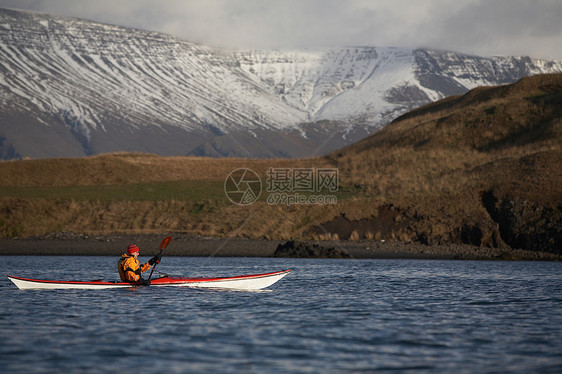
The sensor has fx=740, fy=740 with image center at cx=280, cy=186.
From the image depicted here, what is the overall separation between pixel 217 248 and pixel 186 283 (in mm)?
24066

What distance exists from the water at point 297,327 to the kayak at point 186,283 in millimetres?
408

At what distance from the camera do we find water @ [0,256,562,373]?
57.4 ft

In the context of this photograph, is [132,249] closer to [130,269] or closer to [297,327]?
[130,269]

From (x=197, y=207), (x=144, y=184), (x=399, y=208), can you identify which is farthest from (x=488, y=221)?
(x=144, y=184)

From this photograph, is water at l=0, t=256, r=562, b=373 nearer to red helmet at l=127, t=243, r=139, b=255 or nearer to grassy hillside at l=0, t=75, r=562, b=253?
red helmet at l=127, t=243, r=139, b=255

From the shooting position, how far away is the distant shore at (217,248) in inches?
2096

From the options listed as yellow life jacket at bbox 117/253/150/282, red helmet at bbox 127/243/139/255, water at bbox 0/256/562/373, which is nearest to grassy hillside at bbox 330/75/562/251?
water at bbox 0/256/562/373

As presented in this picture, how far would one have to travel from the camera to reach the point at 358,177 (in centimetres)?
7419

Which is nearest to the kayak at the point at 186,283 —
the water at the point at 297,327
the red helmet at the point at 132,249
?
the water at the point at 297,327

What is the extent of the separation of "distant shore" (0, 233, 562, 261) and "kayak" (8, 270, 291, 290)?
2214 centimetres

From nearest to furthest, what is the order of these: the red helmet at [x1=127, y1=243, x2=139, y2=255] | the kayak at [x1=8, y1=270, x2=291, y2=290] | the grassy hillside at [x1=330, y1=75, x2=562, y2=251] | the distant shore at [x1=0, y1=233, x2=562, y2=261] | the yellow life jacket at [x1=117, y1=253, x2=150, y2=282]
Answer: the red helmet at [x1=127, y1=243, x2=139, y2=255] < the kayak at [x1=8, y1=270, x2=291, y2=290] < the yellow life jacket at [x1=117, y1=253, x2=150, y2=282] < the distant shore at [x1=0, y1=233, x2=562, y2=261] < the grassy hillside at [x1=330, y1=75, x2=562, y2=251]

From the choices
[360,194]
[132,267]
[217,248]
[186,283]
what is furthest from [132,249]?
[360,194]

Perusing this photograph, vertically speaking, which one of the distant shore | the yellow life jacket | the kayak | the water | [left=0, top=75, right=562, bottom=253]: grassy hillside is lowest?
the water

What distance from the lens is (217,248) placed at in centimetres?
5472
